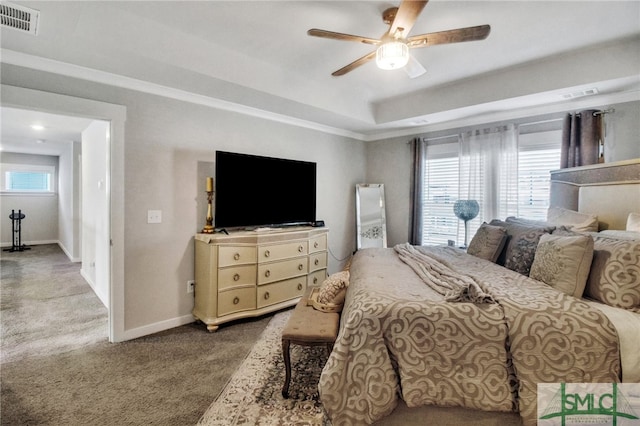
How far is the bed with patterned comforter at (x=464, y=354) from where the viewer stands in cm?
131

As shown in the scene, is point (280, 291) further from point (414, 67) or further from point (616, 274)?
point (616, 274)

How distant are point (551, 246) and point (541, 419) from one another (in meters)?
1.01

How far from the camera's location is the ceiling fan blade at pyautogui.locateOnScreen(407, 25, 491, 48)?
68.4 inches

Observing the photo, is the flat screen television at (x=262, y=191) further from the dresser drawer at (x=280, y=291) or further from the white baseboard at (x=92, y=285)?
the white baseboard at (x=92, y=285)

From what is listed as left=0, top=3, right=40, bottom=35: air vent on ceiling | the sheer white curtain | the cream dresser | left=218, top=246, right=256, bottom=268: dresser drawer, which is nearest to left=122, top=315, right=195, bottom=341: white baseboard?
the cream dresser

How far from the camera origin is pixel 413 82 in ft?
11.4

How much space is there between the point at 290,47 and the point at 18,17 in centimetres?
184

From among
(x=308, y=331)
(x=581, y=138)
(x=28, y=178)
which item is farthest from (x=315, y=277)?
(x=28, y=178)

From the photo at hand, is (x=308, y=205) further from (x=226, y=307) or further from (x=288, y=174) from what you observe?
(x=226, y=307)

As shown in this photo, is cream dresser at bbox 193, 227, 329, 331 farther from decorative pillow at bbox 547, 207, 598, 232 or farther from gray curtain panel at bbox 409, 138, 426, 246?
decorative pillow at bbox 547, 207, 598, 232

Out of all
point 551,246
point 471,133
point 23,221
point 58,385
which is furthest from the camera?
point 23,221

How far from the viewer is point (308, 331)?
1.84 metres

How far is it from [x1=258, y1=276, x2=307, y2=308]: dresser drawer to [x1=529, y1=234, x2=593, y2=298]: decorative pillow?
94.3 inches

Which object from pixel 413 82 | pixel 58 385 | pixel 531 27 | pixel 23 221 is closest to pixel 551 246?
pixel 531 27
